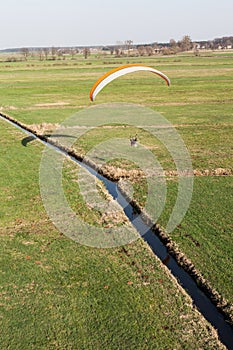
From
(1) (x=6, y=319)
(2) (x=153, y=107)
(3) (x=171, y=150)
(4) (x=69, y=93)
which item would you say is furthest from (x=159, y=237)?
(4) (x=69, y=93)

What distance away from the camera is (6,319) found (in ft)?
35.6

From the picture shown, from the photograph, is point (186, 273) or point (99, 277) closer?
point (99, 277)

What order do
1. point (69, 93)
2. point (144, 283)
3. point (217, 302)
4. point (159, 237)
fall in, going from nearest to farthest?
1. point (217, 302)
2. point (144, 283)
3. point (159, 237)
4. point (69, 93)

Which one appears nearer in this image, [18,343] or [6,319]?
[18,343]

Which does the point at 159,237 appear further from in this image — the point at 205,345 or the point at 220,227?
the point at 205,345

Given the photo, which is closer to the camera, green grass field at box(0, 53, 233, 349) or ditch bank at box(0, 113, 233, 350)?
green grass field at box(0, 53, 233, 349)

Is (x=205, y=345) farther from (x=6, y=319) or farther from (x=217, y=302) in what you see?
(x=6, y=319)

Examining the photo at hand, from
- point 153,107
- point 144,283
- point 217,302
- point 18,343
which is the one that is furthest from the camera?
point 153,107

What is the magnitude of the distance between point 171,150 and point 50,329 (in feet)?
63.4

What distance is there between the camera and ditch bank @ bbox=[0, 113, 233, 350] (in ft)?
36.3

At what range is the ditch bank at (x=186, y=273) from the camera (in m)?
11.1

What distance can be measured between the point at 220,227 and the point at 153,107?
1315 inches

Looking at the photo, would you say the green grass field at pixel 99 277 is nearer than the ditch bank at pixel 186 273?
Yes

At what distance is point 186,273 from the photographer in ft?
43.6
